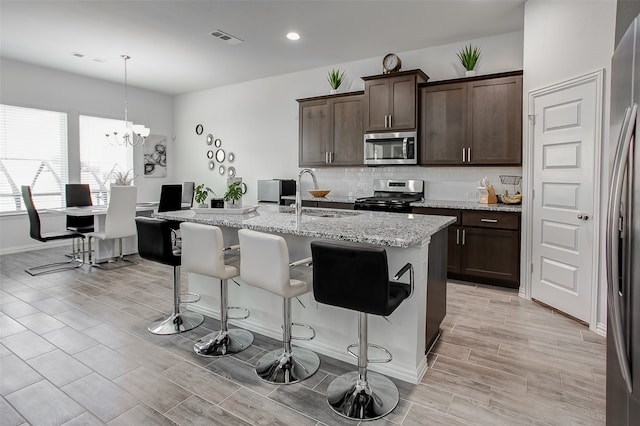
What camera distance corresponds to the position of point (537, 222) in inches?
146

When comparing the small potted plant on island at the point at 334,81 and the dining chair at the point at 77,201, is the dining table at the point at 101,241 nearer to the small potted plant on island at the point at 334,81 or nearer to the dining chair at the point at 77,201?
the dining chair at the point at 77,201

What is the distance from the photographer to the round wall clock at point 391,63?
4.98 metres

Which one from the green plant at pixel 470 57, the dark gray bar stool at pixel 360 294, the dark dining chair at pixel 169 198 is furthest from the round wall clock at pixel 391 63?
the dark gray bar stool at pixel 360 294

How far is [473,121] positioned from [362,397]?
3591mm

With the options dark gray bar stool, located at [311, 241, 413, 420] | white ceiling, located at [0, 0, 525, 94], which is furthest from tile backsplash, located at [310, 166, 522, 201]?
dark gray bar stool, located at [311, 241, 413, 420]

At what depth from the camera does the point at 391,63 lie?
16.5ft

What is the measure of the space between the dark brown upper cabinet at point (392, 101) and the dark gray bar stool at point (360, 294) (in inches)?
125

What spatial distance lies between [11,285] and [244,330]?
3.19m

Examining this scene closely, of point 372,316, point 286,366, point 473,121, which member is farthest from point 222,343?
point 473,121

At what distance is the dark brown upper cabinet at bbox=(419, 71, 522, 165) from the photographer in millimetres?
4219

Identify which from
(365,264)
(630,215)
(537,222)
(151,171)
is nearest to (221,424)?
(365,264)

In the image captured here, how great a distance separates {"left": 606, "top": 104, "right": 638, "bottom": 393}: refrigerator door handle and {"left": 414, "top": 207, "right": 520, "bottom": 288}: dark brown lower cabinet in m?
3.06

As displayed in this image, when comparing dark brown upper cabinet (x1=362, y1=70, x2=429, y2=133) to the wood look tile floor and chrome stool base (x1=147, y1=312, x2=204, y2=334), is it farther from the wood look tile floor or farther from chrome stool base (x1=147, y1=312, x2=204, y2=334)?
chrome stool base (x1=147, y1=312, x2=204, y2=334)

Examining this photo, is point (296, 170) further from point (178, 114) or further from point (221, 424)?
point (221, 424)
